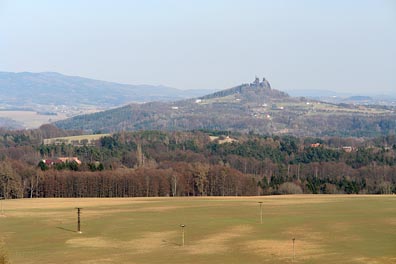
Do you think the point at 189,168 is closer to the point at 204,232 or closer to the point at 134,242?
the point at 204,232

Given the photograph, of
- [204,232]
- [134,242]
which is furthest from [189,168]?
[134,242]

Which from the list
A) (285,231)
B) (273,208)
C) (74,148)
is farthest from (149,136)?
(285,231)

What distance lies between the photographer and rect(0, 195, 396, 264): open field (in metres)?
55.0

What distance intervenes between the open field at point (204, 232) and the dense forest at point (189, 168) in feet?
58.9

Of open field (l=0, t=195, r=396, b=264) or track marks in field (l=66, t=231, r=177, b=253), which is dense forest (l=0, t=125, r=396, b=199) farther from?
track marks in field (l=66, t=231, r=177, b=253)

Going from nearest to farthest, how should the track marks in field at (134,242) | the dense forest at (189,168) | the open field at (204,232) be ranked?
the open field at (204,232)
the track marks in field at (134,242)
the dense forest at (189,168)

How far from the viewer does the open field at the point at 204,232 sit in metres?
55.0

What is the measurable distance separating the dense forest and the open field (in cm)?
1794

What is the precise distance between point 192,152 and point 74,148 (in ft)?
87.7

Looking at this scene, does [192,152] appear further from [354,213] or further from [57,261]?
[57,261]

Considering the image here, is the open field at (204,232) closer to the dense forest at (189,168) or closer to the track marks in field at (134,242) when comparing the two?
the track marks in field at (134,242)

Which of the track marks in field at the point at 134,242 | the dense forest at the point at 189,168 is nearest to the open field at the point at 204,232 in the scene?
the track marks in field at the point at 134,242

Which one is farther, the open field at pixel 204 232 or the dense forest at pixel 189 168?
the dense forest at pixel 189 168

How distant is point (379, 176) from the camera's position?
13225 cm
